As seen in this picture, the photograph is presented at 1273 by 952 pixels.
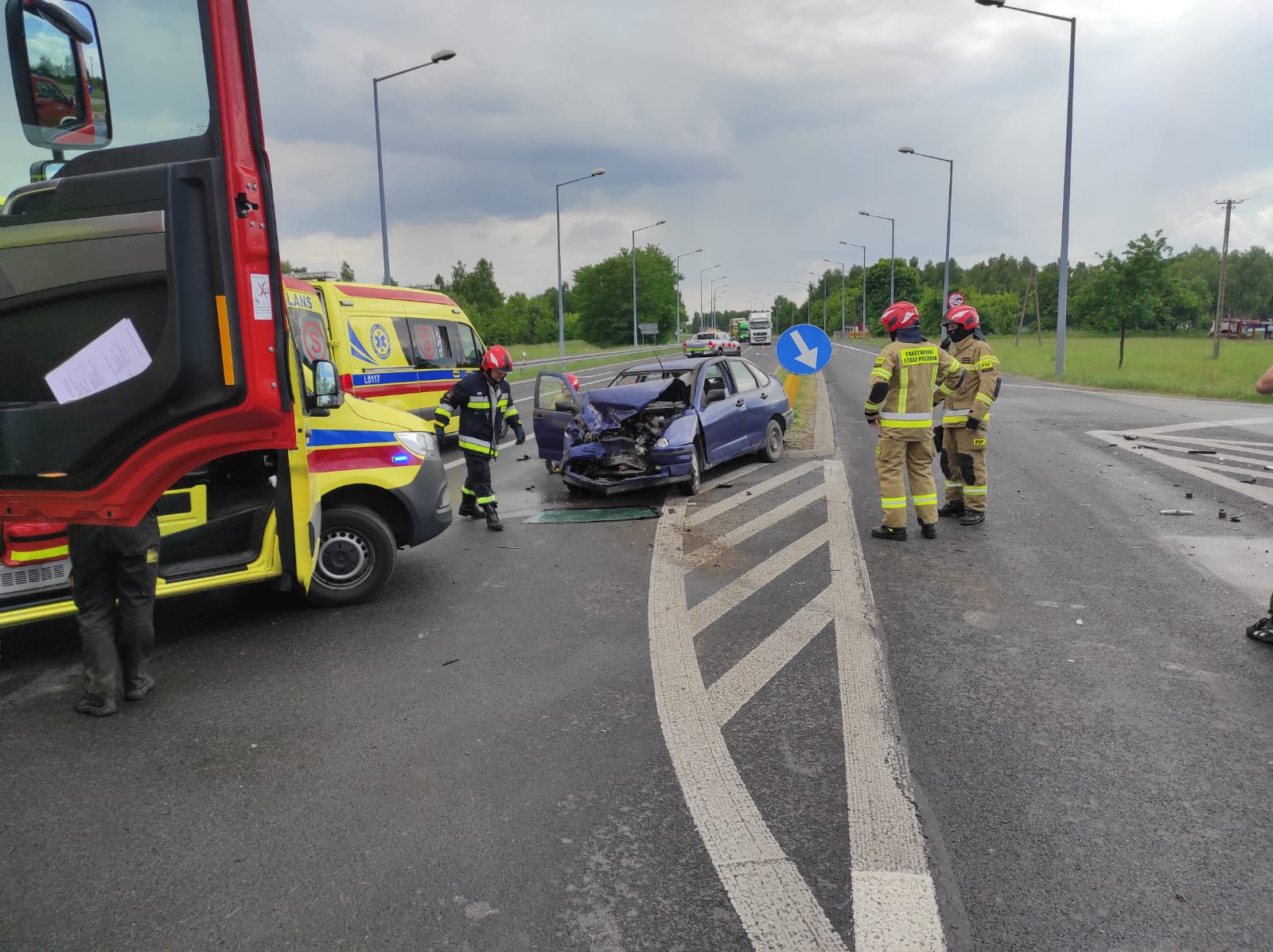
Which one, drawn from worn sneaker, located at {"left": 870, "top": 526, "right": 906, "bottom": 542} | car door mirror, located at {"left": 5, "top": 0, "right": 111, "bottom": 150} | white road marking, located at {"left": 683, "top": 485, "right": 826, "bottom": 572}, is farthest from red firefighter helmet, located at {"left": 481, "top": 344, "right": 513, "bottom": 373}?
car door mirror, located at {"left": 5, "top": 0, "right": 111, "bottom": 150}

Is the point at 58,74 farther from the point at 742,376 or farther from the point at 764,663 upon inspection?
the point at 742,376

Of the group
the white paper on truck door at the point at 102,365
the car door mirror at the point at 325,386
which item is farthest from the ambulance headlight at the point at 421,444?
the white paper on truck door at the point at 102,365

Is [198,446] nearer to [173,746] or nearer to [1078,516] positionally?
[173,746]

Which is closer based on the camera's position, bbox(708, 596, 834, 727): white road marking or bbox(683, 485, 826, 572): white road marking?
bbox(708, 596, 834, 727): white road marking

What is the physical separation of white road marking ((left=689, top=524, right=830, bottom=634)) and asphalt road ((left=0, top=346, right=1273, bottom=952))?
45 millimetres

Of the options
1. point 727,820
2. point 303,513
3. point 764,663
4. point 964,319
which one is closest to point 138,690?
point 303,513

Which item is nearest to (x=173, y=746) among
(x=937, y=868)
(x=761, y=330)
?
(x=937, y=868)

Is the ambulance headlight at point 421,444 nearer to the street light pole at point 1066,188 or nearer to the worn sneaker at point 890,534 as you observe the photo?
Answer: the worn sneaker at point 890,534

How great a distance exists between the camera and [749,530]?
7.29 meters

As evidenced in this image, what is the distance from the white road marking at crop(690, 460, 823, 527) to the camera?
7.92 meters

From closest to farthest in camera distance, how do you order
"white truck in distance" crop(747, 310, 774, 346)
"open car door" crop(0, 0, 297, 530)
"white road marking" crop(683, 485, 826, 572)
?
1. "open car door" crop(0, 0, 297, 530)
2. "white road marking" crop(683, 485, 826, 572)
3. "white truck in distance" crop(747, 310, 774, 346)

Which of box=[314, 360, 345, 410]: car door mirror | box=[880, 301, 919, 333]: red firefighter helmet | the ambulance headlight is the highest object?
box=[880, 301, 919, 333]: red firefighter helmet

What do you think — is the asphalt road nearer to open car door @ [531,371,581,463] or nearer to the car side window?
open car door @ [531,371,581,463]

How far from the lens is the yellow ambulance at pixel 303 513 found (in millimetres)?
4230
